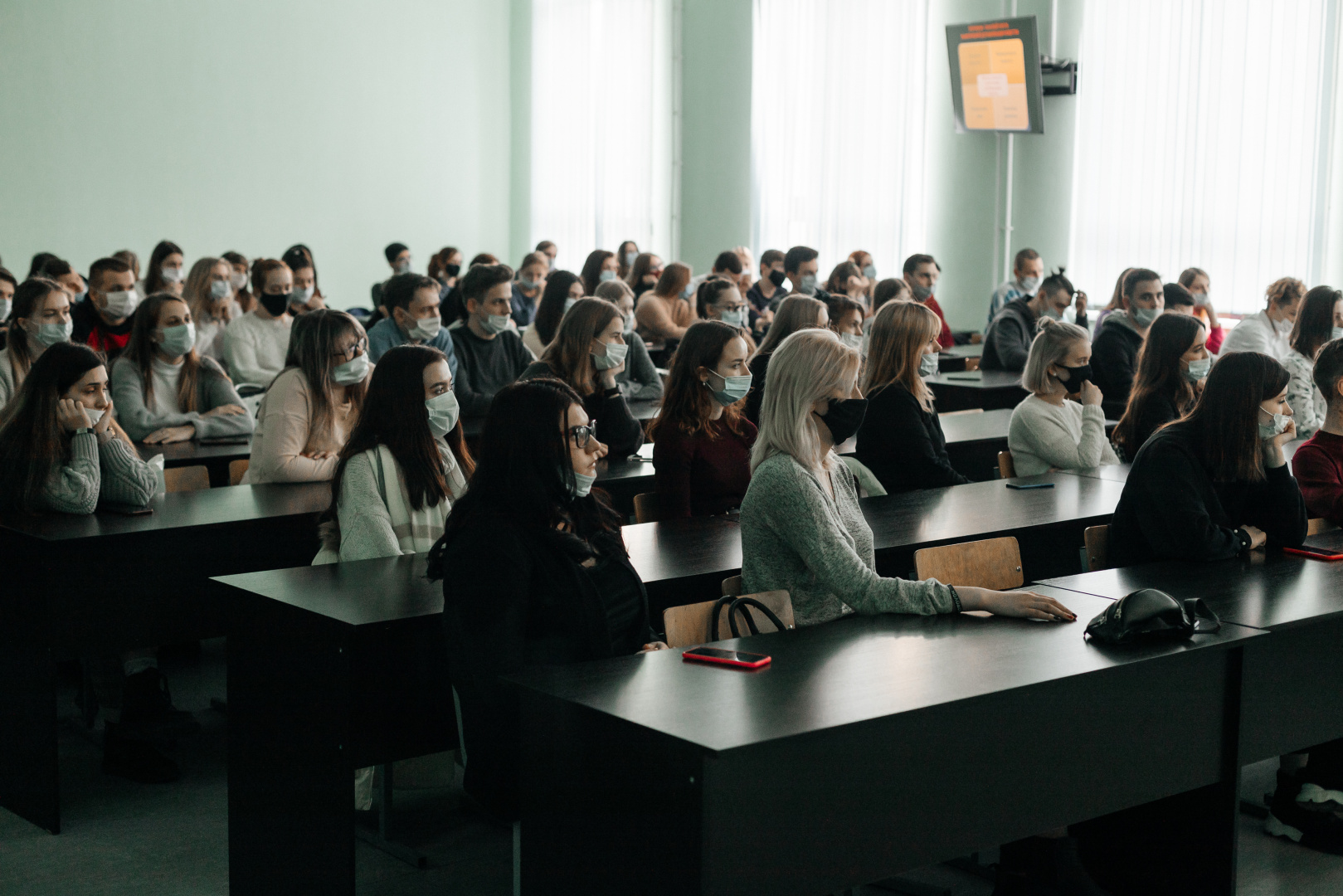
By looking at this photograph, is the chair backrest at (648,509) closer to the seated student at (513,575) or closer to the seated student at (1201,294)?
the seated student at (513,575)

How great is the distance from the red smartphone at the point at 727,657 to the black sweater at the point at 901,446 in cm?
229

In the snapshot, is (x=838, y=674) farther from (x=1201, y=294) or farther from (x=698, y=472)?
(x=1201, y=294)

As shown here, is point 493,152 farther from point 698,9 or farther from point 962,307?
point 962,307

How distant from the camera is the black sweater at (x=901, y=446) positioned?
4602mm

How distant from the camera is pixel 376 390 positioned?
3.27m

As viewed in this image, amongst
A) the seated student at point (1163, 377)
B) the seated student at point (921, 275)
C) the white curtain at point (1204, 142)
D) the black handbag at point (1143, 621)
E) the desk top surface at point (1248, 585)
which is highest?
the white curtain at point (1204, 142)

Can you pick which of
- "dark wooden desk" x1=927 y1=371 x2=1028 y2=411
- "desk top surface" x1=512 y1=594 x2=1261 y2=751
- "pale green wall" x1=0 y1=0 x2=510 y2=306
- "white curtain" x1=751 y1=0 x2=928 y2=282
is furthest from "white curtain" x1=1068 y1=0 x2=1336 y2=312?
"desk top surface" x1=512 y1=594 x2=1261 y2=751

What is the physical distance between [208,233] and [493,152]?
126 inches

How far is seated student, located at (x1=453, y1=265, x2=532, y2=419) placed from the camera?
19.1ft

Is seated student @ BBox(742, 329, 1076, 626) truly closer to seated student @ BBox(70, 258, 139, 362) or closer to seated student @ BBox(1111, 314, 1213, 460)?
seated student @ BBox(1111, 314, 1213, 460)

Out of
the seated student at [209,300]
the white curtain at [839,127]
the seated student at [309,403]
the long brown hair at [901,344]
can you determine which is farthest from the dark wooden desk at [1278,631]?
the white curtain at [839,127]

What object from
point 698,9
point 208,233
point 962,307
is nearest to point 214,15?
point 208,233

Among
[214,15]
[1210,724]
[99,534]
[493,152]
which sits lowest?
[1210,724]

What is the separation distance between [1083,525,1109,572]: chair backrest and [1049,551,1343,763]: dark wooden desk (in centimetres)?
40
